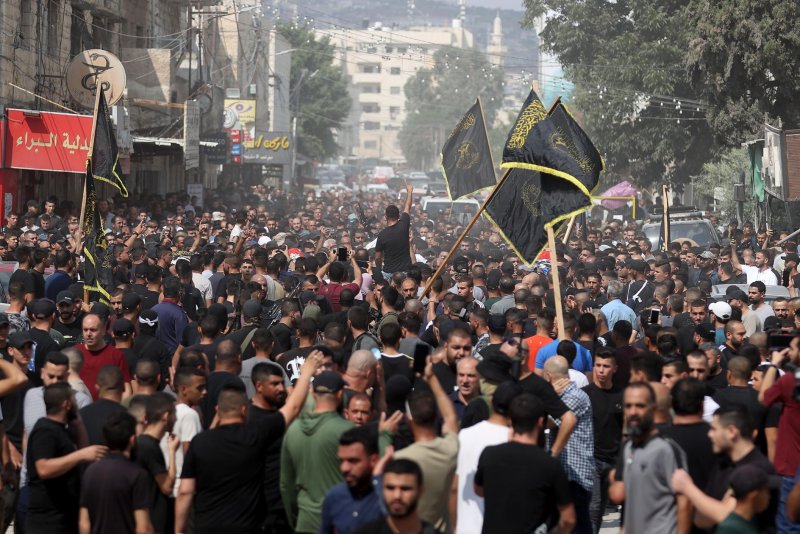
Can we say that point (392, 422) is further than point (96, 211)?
No

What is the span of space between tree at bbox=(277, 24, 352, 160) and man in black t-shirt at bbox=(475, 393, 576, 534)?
255 feet

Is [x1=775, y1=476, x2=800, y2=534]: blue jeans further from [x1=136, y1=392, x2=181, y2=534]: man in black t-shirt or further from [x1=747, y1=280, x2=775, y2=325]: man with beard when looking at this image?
[x1=747, y1=280, x2=775, y2=325]: man with beard

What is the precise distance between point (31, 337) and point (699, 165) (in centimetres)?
3425

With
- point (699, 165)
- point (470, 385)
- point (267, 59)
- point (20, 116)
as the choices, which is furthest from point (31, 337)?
point (267, 59)

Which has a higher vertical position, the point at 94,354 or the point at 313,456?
the point at 94,354

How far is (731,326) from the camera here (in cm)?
1092

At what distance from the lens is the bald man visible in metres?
8.26

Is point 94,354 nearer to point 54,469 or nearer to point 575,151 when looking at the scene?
point 54,469

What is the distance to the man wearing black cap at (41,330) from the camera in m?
9.88

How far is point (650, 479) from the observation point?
6.67 metres

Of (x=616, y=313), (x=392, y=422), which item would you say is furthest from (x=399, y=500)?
(x=616, y=313)

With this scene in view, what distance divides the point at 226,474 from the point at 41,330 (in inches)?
138

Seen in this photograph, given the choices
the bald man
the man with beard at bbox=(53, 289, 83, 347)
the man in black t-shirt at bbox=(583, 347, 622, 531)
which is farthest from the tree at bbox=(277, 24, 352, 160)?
the bald man

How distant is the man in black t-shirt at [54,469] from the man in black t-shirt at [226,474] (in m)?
0.55
